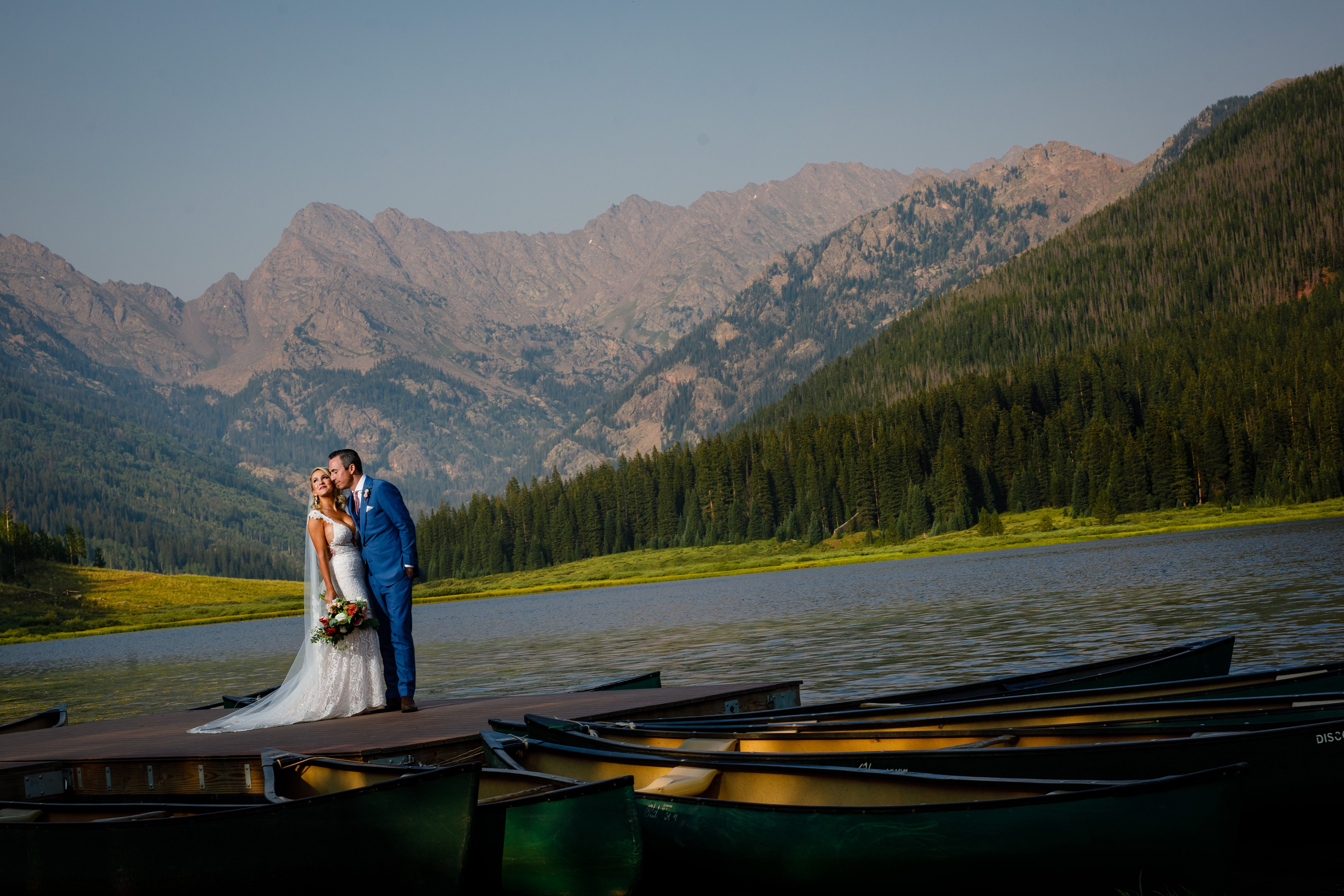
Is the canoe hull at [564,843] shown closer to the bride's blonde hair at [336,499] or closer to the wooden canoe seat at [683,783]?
the wooden canoe seat at [683,783]

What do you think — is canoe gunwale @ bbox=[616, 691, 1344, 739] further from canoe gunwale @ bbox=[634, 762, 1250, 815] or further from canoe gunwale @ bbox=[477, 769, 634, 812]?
canoe gunwale @ bbox=[477, 769, 634, 812]

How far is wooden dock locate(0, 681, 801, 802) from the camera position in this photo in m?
12.8

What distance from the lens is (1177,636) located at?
28.2m

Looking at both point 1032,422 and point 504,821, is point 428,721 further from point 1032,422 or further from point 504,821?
point 1032,422

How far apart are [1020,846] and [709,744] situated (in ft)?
15.1

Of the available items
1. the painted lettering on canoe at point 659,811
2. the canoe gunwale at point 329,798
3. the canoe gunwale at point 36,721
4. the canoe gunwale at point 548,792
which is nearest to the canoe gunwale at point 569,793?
the canoe gunwale at point 548,792

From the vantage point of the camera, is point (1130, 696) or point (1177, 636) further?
point (1177, 636)

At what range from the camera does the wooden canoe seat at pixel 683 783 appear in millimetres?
10148

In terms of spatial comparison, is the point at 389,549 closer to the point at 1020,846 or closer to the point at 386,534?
the point at 386,534

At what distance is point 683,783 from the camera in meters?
10.3

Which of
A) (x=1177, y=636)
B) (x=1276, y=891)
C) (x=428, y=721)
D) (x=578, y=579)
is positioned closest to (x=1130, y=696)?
(x=1276, y=891)

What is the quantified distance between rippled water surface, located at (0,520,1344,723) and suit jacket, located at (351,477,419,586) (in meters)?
11.1

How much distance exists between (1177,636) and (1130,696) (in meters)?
17.5

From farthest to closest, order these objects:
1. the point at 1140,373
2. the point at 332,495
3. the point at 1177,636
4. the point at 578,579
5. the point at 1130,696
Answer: the point at 1140,373
the point at 578,579
the point at 1177,636
the point at 332,495
the point at 1130,696
